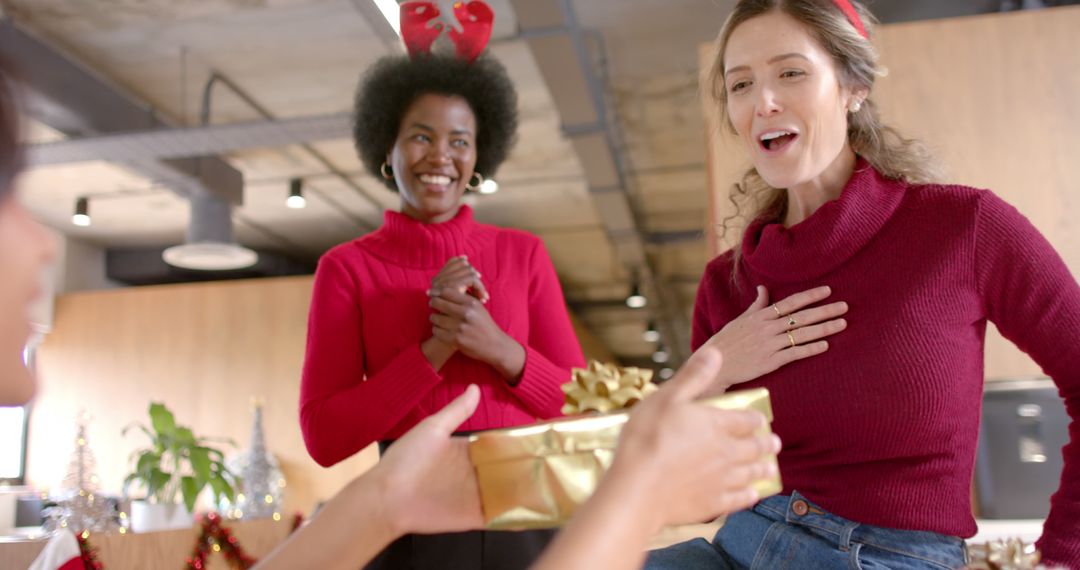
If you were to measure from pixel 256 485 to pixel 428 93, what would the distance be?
370 cm

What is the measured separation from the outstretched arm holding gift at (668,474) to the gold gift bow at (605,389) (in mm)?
157

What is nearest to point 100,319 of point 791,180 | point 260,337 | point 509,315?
point 260,337

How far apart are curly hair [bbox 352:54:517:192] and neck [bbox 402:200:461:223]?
0.20 meters

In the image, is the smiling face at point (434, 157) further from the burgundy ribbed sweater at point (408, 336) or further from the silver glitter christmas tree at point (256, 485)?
the silver glitter christmas tree at point (256, 485)

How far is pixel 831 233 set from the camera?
127 cm

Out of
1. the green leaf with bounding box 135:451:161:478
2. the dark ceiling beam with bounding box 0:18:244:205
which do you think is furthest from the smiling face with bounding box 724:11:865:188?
the dark ceiling beam with bounding box 0:18:244:205

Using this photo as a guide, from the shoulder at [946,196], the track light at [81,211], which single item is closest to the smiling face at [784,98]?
the shoulder at [946,196]

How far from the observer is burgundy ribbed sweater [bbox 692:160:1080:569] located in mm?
1175

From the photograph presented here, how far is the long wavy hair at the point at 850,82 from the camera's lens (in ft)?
4.49

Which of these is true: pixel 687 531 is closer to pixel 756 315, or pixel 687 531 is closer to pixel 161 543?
pixel 756 315

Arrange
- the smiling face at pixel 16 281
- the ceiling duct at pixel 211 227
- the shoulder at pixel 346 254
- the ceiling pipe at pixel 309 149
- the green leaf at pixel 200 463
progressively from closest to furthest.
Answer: the smiling face at pixel 16 281
the shoulder at pixel 346 254
the green leaf at pixel 200 463
the ceiling pipe at pixel 309 149
the ceiling duct at pixel 211 227

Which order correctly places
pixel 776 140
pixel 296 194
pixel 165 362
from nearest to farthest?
pixel 776 140 → pixel 296 194 → pixel 165 362

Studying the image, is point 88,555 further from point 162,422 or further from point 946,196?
point 162,422

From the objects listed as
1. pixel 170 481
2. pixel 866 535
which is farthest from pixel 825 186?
pixel 170 481
